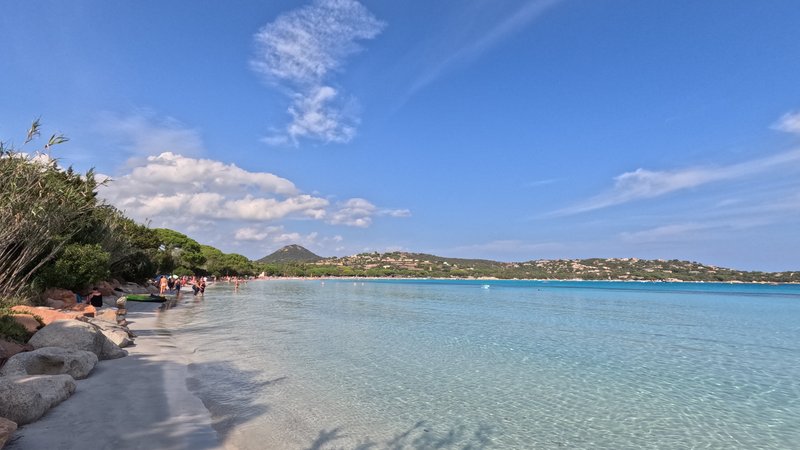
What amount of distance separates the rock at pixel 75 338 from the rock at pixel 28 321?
72 centimetres

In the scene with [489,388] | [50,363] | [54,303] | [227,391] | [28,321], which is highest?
[28,321]

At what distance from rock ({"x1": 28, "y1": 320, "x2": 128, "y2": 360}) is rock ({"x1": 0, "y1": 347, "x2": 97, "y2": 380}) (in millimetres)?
1323

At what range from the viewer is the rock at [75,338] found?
11.2 meters

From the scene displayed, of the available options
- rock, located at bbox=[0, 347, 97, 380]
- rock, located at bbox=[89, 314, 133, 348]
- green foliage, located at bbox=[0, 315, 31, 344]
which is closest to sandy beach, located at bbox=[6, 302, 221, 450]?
rock, located at bbox=[0, 347, 97, 380]

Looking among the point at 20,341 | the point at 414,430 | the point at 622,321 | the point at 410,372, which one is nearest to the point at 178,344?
the point at 20,341

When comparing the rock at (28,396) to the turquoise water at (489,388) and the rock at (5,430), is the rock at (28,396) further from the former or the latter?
the turquoise water at (489,388)

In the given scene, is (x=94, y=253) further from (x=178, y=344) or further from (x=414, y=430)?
(x=414, y=430)

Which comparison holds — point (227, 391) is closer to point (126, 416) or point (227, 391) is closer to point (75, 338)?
point (126, 416)

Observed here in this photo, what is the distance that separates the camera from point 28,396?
6980 mm

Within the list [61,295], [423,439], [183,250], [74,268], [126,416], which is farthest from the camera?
[183,250]

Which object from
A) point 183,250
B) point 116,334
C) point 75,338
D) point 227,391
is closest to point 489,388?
point 227,391

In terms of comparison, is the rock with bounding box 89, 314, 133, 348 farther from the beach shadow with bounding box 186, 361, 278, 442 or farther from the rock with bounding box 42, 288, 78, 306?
the rock with bounding box 42, 288, 78, 306

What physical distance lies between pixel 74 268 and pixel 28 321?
1264cm

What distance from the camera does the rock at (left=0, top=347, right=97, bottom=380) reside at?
8.64 metres
